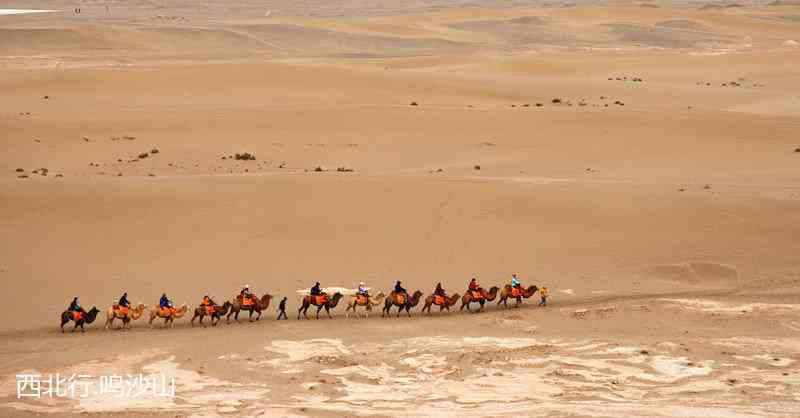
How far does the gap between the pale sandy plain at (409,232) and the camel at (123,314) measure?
260 millimetres

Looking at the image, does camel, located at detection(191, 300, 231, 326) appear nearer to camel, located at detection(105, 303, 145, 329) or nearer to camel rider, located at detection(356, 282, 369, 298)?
camel, located at detection(105, 303, 145, 329)

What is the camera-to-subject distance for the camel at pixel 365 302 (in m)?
19.7

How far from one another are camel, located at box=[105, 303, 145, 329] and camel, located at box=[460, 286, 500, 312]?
5378 millimetres

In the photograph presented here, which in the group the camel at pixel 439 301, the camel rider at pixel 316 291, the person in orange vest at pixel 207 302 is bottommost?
the camel at pixel 439 301

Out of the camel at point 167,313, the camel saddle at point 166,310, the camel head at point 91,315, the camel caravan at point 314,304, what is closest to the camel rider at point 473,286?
the camel caravan at point 314,304

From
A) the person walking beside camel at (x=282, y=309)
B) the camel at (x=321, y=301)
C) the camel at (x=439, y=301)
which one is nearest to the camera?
the person walking beside camel at (x=282, y=309)

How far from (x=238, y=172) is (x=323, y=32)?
4503 centimetres

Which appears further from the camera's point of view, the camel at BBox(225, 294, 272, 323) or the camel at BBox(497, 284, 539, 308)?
the camel at BBox(497, 284, 539, 308)

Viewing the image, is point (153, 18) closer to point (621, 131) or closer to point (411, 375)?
point (621, 131)

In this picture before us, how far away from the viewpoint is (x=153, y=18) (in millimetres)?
83000

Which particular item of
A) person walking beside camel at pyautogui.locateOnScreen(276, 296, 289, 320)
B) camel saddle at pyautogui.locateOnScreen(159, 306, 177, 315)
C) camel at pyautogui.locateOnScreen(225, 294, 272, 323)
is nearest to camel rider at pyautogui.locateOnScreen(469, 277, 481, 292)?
person walking beside camel at pyautogui.locateOnScreen(276, 296, 289, 320)

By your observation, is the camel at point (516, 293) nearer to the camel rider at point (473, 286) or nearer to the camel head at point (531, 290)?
the camel head at point (531, 290)

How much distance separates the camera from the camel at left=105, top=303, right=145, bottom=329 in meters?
18.8

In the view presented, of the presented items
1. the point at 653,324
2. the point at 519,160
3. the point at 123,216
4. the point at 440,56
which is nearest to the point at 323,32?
the point at 440,56
